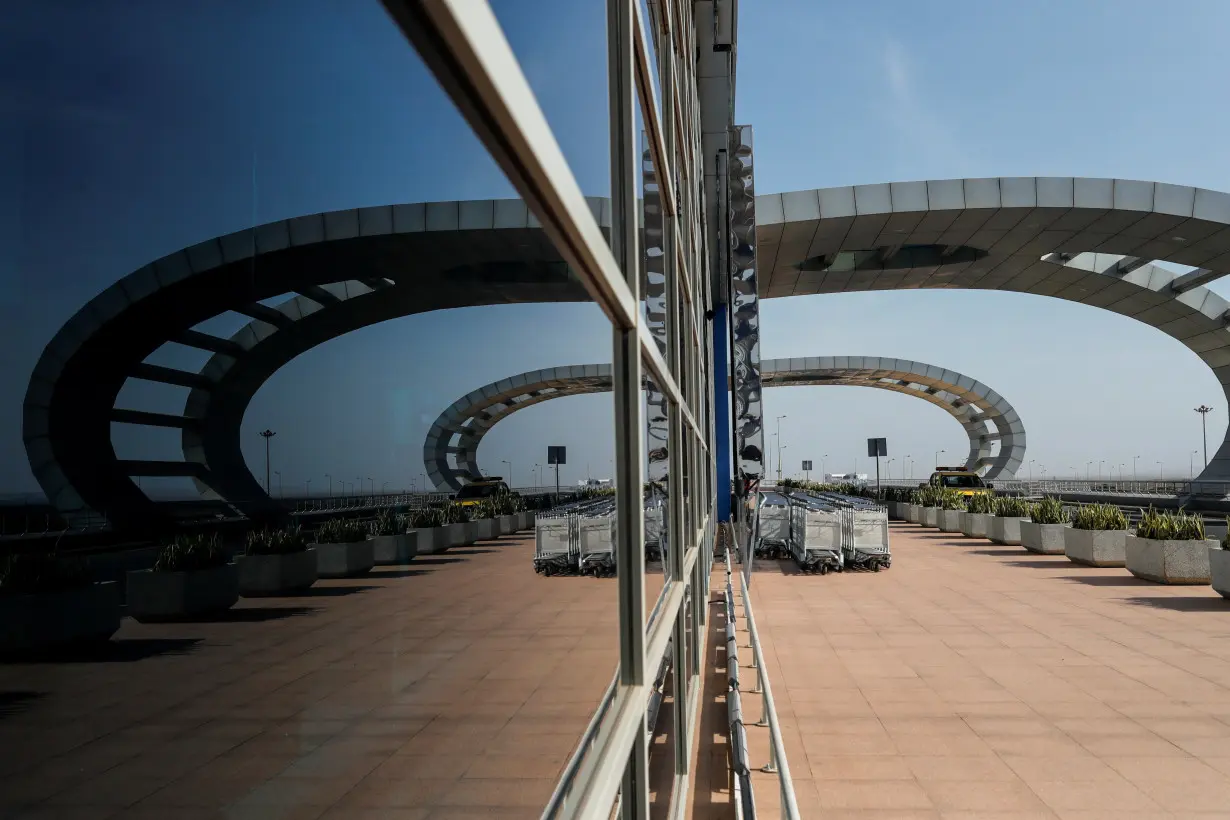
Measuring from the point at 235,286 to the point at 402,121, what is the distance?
25cm

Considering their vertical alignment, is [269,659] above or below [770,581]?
above

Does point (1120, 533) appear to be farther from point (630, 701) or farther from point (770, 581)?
point (630, 701)

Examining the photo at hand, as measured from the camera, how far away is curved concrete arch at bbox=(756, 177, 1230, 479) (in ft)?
71.9

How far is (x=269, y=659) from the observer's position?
57 centimetres

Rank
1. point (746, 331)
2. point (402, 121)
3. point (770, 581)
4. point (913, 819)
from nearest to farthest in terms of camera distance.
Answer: point (402, 121), point (913, 819), point (770, 581), point (746, 331)

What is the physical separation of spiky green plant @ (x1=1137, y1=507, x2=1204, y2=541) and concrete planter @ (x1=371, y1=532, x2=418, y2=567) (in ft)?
46.3

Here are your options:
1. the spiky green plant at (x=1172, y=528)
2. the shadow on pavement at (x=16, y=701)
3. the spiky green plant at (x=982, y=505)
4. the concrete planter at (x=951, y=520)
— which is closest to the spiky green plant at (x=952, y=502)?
the concrete planter at (x=951, y=520)

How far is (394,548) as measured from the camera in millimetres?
811

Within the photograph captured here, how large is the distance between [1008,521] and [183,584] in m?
20.9

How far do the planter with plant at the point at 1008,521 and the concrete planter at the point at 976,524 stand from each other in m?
0.28

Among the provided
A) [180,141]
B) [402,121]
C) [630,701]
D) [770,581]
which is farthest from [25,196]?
[770,581]

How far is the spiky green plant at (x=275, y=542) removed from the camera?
23.6 inches

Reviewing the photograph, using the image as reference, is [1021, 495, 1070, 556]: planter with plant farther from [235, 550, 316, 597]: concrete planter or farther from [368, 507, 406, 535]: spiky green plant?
[235, 550, 316, 597]: concrete planter

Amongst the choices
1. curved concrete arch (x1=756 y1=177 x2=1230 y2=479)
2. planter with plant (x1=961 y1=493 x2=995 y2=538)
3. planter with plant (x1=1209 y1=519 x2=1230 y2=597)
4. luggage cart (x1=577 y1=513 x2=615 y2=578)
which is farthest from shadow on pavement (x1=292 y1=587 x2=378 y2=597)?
curved concrete arch (x1=756 y1=177 x2=1230 y2=479)
